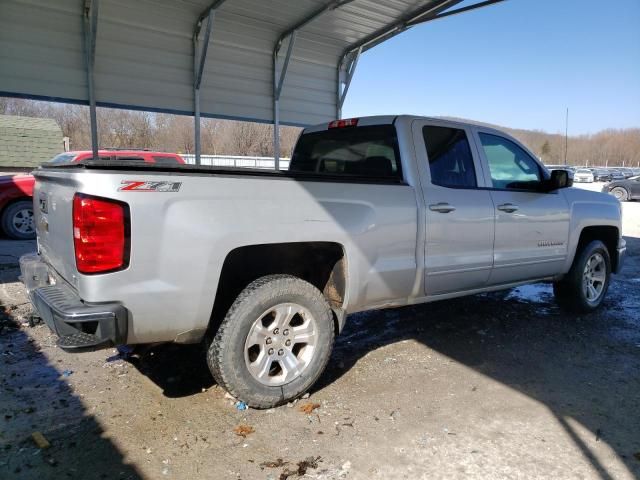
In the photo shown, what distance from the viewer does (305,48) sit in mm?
11633

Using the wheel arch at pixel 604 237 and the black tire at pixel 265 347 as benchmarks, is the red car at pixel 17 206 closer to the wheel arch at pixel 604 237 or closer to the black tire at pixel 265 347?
the black tire at pixel 265 347

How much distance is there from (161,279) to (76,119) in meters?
39.3

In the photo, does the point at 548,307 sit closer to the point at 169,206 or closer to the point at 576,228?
the point at 576,228

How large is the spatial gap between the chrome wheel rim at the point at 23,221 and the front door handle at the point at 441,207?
866cm

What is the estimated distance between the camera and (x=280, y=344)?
3.31 metres

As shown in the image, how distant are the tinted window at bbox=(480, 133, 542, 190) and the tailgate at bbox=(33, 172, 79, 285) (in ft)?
11.5

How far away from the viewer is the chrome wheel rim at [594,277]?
18.4ft

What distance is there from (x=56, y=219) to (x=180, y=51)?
8202mm

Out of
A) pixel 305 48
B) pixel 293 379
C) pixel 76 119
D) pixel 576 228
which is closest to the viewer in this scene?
pixel 293 379

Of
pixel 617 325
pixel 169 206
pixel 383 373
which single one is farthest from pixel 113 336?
Result: pixel 617 325

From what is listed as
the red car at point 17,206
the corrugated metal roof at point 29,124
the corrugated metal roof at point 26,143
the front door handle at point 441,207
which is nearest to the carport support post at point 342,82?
the red car at point 17,206

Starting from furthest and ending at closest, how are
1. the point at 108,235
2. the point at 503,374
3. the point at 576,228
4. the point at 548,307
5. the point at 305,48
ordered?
the point at 305,48, the point at 548,307, the point at 576,228, the point at 503,374, the point at 108,235

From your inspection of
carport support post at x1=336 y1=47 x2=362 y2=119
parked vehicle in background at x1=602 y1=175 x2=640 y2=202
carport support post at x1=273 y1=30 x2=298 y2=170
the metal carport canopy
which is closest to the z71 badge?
the metal carport canopy

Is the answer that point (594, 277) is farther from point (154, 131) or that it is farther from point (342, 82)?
point (154, 131)
